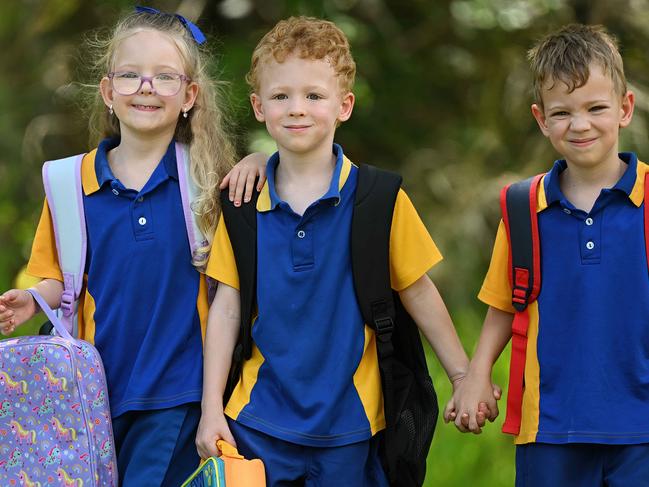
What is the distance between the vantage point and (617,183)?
10.5ft

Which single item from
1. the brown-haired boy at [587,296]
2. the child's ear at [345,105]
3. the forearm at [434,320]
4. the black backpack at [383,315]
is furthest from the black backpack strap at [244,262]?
the brown-haired boy at [587,296]

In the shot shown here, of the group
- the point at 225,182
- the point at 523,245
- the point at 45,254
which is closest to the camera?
the point at 523,245

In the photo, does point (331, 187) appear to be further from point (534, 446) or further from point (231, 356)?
point (534, 446)

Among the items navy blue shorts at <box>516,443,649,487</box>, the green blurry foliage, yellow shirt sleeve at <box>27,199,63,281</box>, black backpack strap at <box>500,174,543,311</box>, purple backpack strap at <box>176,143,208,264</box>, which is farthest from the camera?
the green blurry foliage

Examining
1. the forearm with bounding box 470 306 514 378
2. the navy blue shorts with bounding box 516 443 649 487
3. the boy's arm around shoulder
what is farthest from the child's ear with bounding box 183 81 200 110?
the navy blue shorts with bounding box 516 443 649 487

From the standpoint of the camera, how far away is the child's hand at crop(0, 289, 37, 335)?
346 centimetres

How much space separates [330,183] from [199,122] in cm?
55

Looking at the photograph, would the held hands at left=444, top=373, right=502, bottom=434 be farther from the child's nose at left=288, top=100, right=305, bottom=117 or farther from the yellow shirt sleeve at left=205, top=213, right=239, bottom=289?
the child's nose at left=288, top=100, right=305, bottom=117

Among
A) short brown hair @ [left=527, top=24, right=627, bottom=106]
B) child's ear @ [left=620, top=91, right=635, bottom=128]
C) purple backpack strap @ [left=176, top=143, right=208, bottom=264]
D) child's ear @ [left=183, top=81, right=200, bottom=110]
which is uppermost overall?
short brown hair @ [left=527, top=24, right=627, bottom=106]

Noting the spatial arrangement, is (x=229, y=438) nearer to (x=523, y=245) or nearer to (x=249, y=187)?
(x=249, y=187)

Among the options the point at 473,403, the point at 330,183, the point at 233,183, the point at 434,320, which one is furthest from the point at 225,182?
the point at 473,403

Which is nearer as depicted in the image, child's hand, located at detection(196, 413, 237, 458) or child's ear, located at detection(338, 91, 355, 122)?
child's hand, located at detection(196, 413, 237, 458)

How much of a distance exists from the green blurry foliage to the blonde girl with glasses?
218 cm

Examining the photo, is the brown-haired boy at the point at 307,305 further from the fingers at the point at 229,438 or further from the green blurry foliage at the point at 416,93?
the green blurry foliage at the point at 416,93
